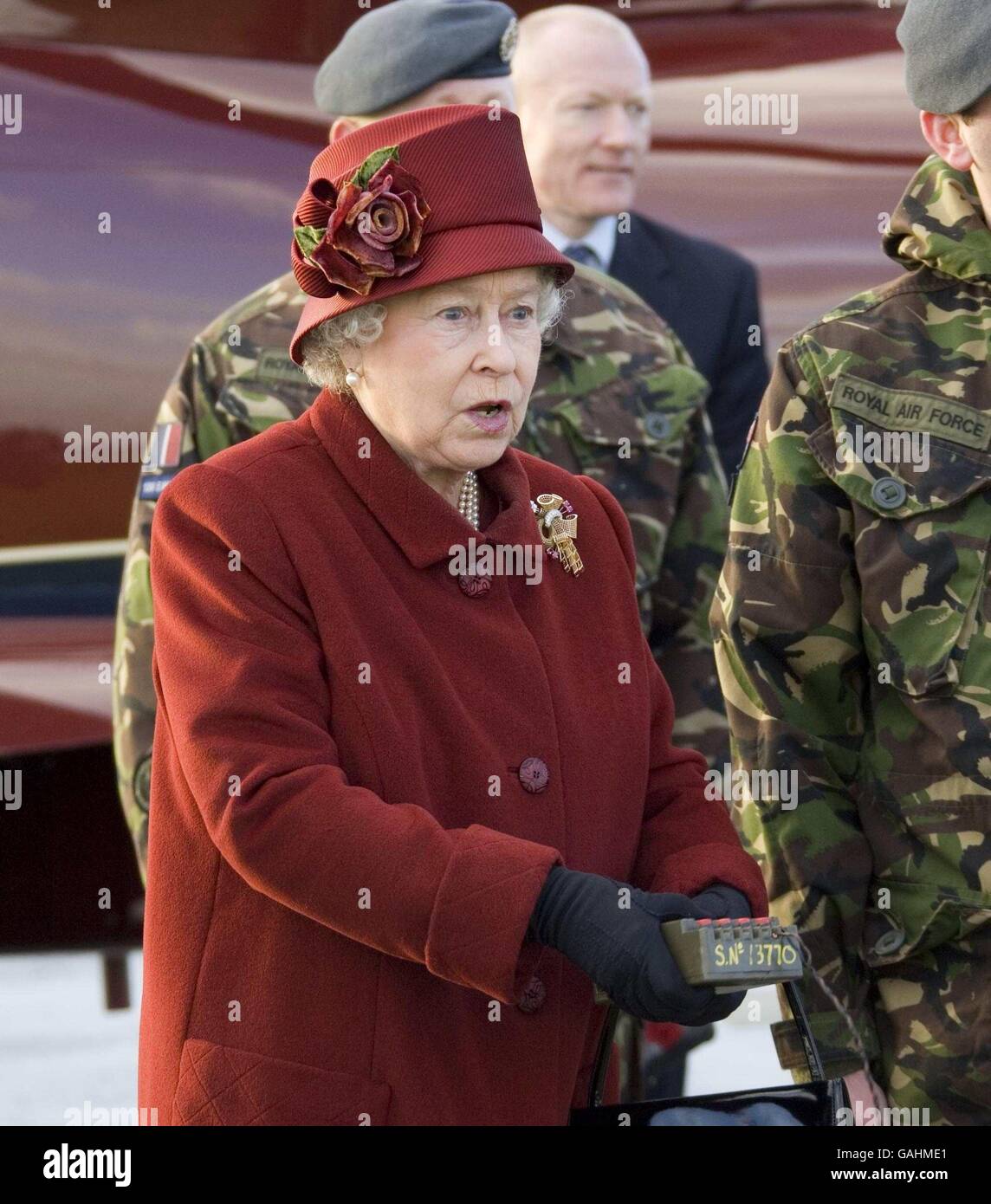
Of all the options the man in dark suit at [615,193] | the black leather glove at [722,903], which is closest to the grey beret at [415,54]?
the man in dark suit at [615,193]

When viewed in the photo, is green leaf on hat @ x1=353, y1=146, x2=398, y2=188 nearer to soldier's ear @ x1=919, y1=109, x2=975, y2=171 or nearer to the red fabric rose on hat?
the red fabric rose on hat

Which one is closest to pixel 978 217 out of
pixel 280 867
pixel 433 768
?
pixel 433 768

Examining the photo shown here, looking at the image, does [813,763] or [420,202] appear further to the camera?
[813,763]

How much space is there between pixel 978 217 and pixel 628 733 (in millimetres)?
907

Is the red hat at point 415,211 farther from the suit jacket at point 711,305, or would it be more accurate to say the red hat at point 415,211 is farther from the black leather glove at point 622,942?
the suit jacket at point 711,305

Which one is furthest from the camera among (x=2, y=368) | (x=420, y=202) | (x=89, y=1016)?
(x=89, y=1016)

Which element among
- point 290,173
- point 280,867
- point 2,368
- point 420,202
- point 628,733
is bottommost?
point 280,867

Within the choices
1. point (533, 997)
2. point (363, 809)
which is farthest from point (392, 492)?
point (533, 997)

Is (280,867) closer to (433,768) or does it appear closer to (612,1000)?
(433,768)

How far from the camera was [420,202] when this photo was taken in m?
2.27

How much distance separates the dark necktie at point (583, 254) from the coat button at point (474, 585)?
6.39 ft

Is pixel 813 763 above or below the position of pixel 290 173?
below

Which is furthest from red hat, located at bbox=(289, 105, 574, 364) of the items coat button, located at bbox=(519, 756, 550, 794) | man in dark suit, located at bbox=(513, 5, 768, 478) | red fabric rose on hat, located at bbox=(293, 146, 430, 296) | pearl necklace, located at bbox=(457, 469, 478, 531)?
man in dark suit, located at bbox=(513, 5, 768, 478)

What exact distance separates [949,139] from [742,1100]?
1.32m
